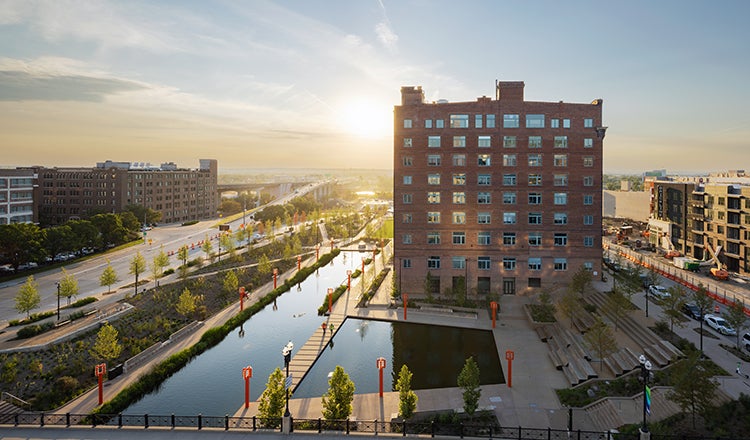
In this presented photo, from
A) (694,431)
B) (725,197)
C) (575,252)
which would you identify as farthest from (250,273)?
(725,197)

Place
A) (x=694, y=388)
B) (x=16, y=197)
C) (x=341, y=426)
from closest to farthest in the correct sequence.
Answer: (x=694, y=388)
(x=341, y=426)
(x=16, y=197)

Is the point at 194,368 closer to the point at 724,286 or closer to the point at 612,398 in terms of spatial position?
the point at 612,398

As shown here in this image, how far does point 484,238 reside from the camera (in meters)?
47.4

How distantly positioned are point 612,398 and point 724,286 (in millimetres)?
36915

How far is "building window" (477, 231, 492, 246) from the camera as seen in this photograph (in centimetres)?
4738

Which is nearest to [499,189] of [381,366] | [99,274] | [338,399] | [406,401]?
[381,366]

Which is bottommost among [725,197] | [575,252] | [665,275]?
[665,275]

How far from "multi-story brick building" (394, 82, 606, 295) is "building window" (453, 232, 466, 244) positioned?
0.36 ft

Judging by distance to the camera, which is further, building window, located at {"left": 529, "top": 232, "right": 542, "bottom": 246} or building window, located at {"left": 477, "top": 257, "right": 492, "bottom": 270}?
building window, located at {"left": 477, "top": 257, "right": 492, "bottom": 270}

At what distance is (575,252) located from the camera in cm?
4697

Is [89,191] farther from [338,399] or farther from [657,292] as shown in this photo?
[657,292]

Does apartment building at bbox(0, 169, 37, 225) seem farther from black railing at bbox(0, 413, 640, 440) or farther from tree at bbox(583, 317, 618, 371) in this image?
tree at bbox(583, 317, 618, 371)

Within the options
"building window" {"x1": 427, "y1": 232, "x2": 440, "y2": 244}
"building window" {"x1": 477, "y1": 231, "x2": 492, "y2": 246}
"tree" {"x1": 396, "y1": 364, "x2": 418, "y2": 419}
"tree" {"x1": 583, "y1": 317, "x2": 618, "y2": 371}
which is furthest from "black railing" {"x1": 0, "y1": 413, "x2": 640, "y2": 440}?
"building window" {"x1": 427, "y1": 232, "x2": 440, "y2": 244}

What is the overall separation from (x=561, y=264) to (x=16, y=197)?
85701 mm
